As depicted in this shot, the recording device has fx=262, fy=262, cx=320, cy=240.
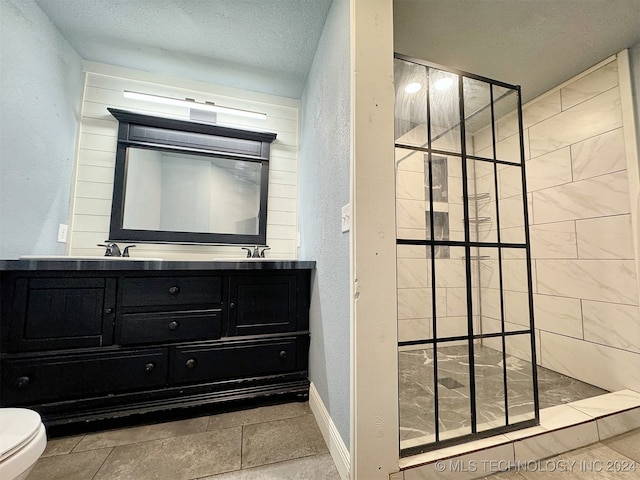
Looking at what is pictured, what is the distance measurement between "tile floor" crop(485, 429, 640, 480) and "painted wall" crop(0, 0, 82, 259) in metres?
2.73

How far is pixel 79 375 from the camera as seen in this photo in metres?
1.39

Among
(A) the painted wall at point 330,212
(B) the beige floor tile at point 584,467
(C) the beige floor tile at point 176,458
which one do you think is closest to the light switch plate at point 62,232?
(C) the beige floor tile at point 176,458

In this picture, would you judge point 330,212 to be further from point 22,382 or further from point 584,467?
point 22,382

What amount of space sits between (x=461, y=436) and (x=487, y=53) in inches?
93.1

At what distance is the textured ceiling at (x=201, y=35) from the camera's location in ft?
5.10

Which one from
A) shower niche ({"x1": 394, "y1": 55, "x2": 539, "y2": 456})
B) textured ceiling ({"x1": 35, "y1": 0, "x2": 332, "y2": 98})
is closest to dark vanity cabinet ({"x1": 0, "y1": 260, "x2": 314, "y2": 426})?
shower niche ({"x1": 394, "y1": 55, "x2": 539, "y2": 456})

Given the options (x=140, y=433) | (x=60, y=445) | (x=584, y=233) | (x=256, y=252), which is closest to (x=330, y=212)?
(x=256, y=252)

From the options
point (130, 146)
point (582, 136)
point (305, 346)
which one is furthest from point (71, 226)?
point (582, 136)

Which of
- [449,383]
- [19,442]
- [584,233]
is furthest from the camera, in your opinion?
[584,233]

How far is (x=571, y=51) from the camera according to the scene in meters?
1.84

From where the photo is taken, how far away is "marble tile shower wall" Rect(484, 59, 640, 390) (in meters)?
1.79

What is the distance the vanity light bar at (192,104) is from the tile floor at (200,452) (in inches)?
87.3

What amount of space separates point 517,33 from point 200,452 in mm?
3026

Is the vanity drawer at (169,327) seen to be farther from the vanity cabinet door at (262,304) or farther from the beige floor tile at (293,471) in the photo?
the beige floor tile at (293,471)
